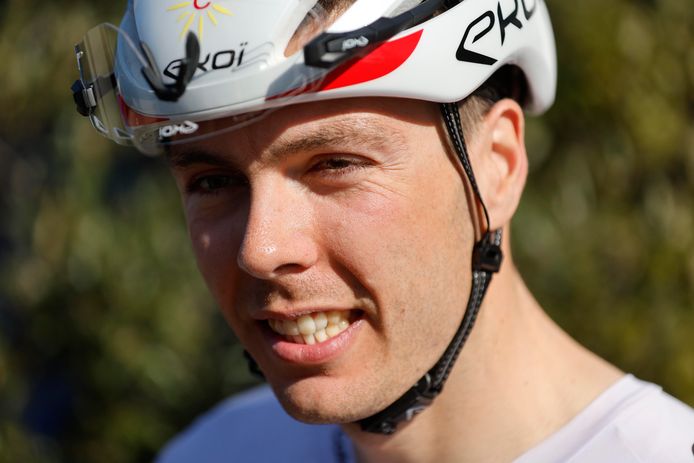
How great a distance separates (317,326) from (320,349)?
6cm

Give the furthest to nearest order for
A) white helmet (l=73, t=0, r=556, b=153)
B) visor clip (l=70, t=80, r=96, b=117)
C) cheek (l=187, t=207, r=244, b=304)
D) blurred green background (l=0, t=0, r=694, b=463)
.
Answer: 1. blurred green background (l=0, t=0, r=694, b=463)
2. visor clip (l=70, t=80, r=96, b=117)
3. cheek (l=187, t=207, r=244, b=304)
4. white helmet (l=73, t=0, r=556, b=153)

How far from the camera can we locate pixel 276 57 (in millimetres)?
2053

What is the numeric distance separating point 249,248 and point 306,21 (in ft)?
1.69

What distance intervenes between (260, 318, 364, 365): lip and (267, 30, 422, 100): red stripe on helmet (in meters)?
0.57

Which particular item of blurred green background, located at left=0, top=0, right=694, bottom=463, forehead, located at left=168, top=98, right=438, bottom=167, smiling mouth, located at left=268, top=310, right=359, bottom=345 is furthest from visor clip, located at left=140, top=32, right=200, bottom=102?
blurred green background, located at left=0, top=0, right=694, bottom=463

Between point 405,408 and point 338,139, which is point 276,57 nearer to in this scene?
point 338,139

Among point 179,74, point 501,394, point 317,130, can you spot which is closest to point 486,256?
point 501,394

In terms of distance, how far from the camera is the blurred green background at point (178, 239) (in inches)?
154

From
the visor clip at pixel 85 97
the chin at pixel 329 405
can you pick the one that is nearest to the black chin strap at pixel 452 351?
the chin at pixel 329 405

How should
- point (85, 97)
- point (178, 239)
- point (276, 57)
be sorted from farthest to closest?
1. point (178, 239)
2. point (85, 97)
3. point (276, 57)

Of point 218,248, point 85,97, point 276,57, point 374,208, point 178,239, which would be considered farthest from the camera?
point 178,239

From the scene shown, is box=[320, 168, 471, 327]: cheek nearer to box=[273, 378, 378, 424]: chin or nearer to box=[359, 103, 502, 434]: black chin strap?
box=[359, 103, 502, 434]: black chin strap

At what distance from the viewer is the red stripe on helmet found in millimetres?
2037

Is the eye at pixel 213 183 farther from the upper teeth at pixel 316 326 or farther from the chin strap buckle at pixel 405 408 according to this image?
the chin strap buckle at pixel 405 408
